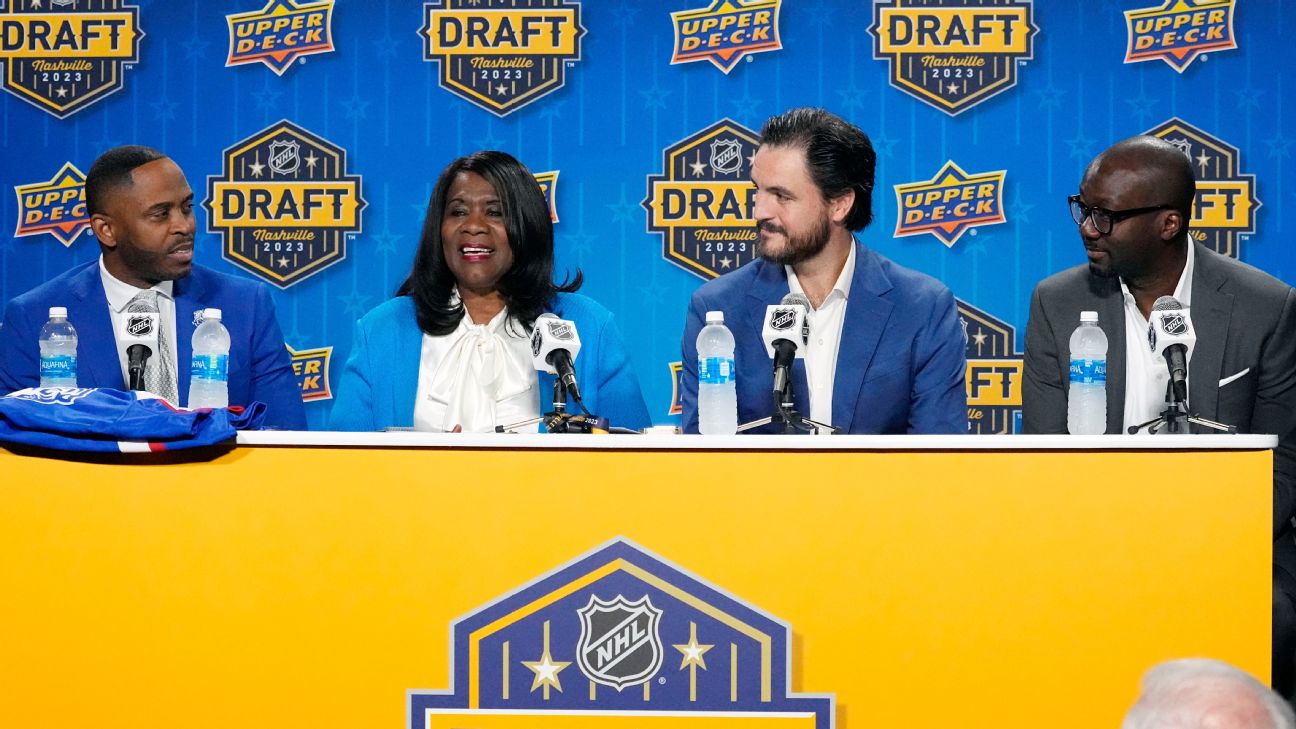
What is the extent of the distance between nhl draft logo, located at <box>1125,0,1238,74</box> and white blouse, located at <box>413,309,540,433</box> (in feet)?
8.75

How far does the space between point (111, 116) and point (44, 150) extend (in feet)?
0.91

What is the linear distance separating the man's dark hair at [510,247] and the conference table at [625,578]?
1056 mm

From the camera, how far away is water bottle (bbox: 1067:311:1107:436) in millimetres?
3123

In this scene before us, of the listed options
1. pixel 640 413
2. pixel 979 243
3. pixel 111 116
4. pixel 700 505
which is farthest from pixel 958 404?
pixel 111 116

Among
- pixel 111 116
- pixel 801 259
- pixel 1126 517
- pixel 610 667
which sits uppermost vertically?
pixel 111 116

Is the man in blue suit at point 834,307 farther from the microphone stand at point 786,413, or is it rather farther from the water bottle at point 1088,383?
the microphone stand at point 786,413

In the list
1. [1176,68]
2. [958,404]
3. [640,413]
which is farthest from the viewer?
[1176,68]

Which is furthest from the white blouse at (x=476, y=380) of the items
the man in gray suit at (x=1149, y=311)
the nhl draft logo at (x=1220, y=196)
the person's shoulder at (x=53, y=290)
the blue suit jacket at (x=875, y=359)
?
the nhl draft logo at (x=1220, y=196)

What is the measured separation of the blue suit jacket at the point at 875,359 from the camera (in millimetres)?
3348

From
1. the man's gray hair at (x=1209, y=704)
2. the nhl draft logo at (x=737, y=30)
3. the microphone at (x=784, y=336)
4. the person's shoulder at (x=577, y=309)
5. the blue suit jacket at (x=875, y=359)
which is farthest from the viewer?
the nhl draft logo at (x=737, y=30)

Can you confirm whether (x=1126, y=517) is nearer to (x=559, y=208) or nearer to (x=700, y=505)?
(x=700, y=505)

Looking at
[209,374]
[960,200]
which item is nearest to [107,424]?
[209,374]

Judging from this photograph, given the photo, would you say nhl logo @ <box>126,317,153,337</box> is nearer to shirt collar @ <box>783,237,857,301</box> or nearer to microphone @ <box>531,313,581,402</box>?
microphone @ <box>531,313,581,402</box>

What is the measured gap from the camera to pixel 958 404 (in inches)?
133
